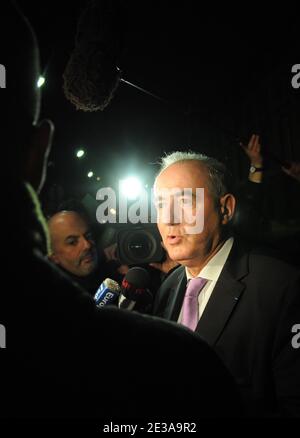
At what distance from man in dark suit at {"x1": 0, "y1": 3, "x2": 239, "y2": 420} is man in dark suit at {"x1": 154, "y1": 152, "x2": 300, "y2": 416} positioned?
75 cm

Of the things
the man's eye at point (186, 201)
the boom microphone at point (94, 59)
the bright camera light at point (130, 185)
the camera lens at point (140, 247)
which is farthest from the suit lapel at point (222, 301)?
the bright camera light at point (130, 185)

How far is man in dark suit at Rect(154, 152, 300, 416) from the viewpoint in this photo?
157 centimetres

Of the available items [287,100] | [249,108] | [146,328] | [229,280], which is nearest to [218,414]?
[146,328]

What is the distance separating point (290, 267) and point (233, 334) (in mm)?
455

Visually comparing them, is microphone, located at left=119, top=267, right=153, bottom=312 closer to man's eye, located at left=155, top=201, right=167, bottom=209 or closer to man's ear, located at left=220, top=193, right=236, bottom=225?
man's eye, located at left=155, top=201, right=167, bottom=209

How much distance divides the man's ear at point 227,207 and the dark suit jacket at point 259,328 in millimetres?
311

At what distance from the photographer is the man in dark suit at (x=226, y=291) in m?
1.57

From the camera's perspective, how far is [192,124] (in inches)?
309

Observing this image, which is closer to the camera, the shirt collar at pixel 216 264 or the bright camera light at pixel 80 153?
the shirt collar at pixel 216 264

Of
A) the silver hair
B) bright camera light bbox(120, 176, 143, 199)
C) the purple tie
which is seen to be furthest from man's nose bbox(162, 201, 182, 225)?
bright camera light bbox(120, 176, 143, 199)

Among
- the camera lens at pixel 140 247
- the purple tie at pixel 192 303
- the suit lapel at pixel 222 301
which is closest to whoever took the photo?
the suit lapel at pixel 222 301

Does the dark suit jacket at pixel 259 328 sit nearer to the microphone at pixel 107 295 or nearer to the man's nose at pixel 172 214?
the man's nose at pixel 172 214

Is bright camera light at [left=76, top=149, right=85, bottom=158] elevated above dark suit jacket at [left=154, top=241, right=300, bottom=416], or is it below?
above

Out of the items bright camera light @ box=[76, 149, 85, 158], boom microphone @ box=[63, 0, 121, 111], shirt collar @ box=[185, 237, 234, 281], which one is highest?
bright camera light @ box=[76, 149, 85, 158]
